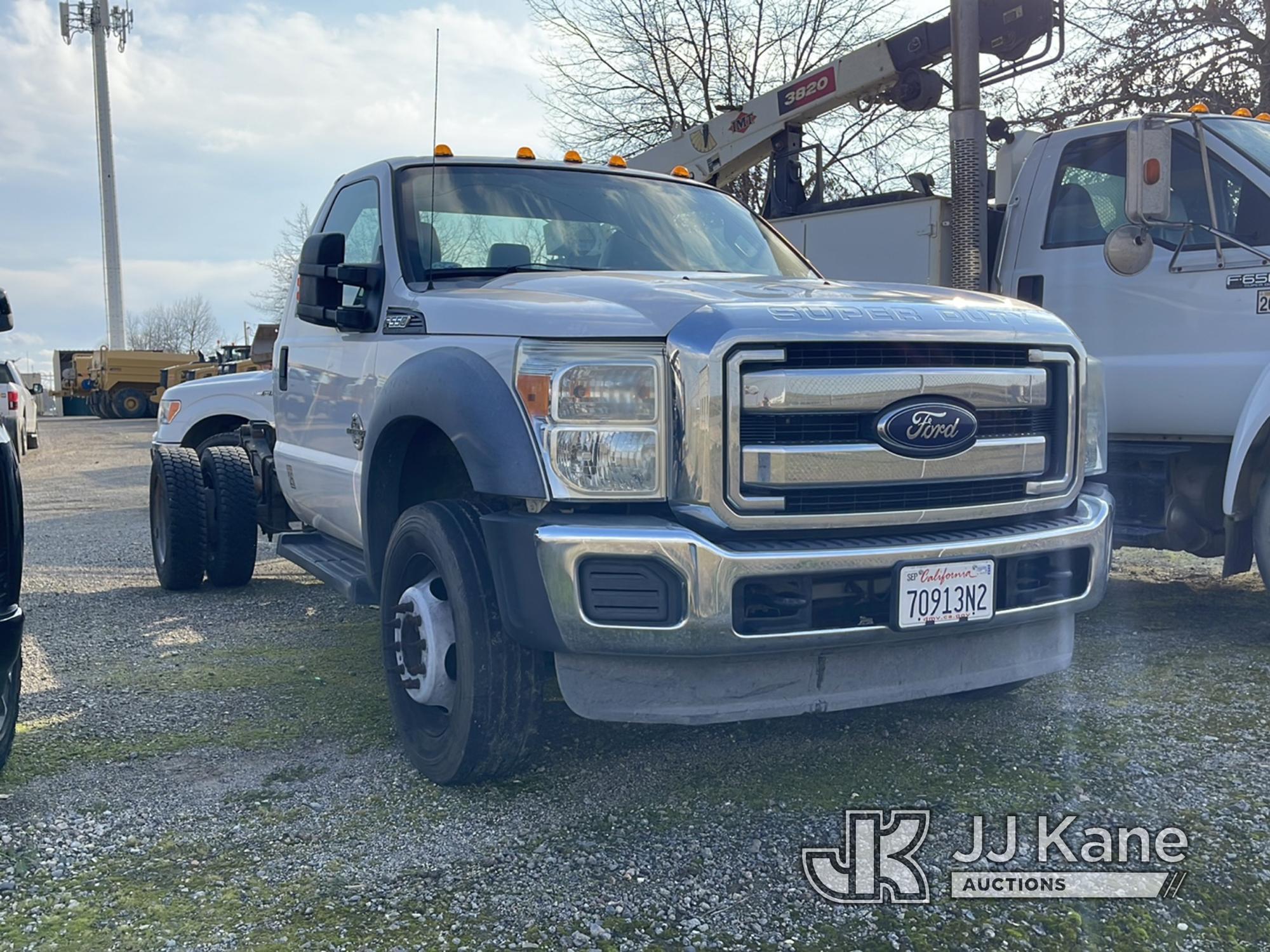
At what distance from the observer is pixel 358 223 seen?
469 centimetres

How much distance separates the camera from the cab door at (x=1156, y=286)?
5035 mm

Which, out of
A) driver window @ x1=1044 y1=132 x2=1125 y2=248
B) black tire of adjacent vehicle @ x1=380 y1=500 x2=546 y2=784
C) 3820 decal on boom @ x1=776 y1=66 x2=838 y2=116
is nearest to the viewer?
black tire of adjacent vehicle @ x1=380 y1=500 x2=546 y2=784

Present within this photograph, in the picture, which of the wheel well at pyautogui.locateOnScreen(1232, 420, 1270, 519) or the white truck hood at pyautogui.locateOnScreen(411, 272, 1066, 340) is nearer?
the white truck hood at pyautogui.locateOnScreen(411, 272, 1066, 340)

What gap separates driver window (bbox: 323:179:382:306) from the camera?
444 centimetres

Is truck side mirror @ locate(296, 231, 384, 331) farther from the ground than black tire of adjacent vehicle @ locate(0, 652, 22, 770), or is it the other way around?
truck side mirror @ locate(296, 231, 384, 331)

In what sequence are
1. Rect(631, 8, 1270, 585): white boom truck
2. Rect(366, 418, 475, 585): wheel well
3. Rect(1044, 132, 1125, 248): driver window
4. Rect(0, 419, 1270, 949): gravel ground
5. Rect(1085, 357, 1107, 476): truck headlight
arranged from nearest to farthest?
Rect(0, 419, 1270, 949): gravel ground, Rect(1085, 357, 1107, 476): truck headlight, Rect(366, 418, 475, 585): wheel well, Rect(631, 8, 1270, 585): white boom truck, Rect(1044, 132, 1125, 248): driver window

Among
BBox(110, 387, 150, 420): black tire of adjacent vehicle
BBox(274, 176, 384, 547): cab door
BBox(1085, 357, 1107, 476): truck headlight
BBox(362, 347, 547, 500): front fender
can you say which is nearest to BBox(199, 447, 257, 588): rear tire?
BBox(274, 176, 384, 547): cab door

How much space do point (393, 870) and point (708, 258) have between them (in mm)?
2543

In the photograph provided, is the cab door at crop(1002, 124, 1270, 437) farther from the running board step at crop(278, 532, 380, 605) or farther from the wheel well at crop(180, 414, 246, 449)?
the wheel well at crop(180, 414, 246, 449)

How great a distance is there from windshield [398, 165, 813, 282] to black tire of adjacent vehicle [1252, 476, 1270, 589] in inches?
84.1

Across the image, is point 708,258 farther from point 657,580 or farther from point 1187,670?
point 1187,670

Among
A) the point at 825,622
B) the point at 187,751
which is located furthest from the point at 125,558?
the point at 825,622

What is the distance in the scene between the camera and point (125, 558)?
8.02 metres

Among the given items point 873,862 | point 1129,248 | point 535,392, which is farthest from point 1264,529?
point 535,392
